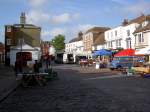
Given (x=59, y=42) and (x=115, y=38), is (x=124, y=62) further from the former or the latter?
(x=59, y=42)

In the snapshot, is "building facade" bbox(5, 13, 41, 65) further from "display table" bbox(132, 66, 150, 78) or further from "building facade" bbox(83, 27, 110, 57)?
"display table" bbox(132, 66, 150, 78)

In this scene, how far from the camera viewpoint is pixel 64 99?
15.0m

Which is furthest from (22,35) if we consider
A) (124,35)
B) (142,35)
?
(142,35)

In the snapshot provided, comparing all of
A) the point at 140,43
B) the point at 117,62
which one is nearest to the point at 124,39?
the point at 140,43

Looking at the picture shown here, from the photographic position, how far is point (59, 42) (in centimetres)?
14812

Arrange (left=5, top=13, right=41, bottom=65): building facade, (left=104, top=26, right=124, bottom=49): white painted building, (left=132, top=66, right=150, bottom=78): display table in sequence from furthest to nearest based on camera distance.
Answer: (left=5, top=13, right=41, bottom=65): building facade < (left=104, top=26, right=124, bottom=49): white painted building < (left=132, top=66, right=150, bottom=78): display table

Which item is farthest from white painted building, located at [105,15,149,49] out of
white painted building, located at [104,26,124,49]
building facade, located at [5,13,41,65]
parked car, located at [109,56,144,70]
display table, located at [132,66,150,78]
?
display table, located at [132,66,150,78]

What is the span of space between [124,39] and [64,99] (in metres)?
60.2

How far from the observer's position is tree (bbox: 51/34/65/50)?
146625 millimetres

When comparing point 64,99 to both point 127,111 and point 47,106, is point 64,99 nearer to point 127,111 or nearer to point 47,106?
point 47,106

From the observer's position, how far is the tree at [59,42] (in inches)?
5773

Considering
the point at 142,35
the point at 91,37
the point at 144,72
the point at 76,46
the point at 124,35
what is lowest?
the point at 144,72

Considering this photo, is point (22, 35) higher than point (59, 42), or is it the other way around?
point (59, 42)

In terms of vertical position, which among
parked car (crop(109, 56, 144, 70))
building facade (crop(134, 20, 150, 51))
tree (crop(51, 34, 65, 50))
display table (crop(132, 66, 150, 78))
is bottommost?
display table (crop(132, 66, 150, 78))
